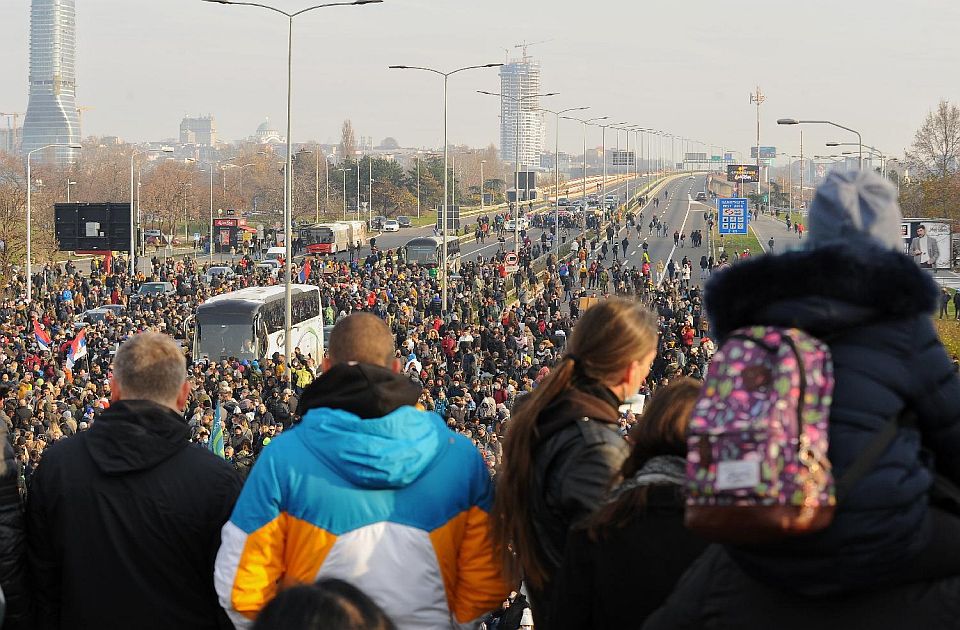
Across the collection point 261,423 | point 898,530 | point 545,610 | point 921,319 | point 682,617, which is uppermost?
point 921,319

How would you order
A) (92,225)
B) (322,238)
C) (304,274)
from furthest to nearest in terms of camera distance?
(322,238), (92,225), (304,274)

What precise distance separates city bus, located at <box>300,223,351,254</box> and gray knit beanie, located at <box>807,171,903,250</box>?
2929 inches

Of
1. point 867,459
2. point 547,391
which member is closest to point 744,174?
point 547,391

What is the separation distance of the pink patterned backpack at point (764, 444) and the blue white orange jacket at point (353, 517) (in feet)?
5.25

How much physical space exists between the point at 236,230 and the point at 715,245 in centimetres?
2861

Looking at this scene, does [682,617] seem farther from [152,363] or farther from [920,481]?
[152,363]

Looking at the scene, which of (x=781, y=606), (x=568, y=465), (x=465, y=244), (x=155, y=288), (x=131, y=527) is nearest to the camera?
(x=781, y=606)

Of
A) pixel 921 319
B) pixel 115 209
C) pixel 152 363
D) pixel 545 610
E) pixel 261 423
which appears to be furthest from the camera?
pixel 115 209

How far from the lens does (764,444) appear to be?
2.14 meters

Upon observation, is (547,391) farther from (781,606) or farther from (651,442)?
(781,606)

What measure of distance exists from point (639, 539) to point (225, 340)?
3259 cm

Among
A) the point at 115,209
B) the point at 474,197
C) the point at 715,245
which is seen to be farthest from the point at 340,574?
the point at 474,197

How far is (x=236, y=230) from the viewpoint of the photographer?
8538 cm

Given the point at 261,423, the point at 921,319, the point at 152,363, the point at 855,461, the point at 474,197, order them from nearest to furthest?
the point at 855,461, the point at 921,319, the point at 152,363, the point at 261,423, the point at 474,197
